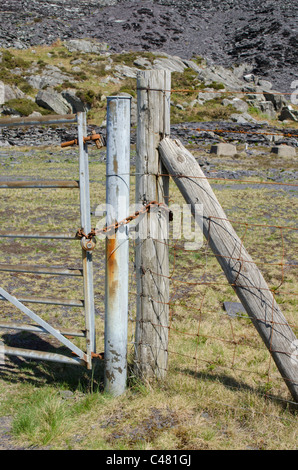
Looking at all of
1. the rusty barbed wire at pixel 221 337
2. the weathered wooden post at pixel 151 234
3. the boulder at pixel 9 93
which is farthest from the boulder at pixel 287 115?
the weathered wooden post at pixel 151 234

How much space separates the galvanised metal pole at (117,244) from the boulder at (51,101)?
112ft

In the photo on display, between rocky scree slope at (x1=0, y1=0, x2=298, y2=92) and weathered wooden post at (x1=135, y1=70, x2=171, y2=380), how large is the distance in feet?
190

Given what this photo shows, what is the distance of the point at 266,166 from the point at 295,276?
49.4 ft

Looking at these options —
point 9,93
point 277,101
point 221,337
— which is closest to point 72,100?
point 9,93

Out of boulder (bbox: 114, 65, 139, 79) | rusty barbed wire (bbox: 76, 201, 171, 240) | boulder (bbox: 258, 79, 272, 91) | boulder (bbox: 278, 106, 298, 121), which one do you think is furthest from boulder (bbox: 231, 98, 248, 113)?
rusty barbed wire (bbox: 76, 201, 171, 240)

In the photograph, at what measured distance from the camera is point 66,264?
7.16 metres

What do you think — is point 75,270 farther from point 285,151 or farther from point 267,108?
point 267,108

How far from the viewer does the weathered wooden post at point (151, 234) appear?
126 inches

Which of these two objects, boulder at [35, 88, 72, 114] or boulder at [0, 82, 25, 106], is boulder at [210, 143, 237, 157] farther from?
boulder at [0, 82, 25, 106]

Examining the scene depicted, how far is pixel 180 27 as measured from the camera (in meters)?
73.2

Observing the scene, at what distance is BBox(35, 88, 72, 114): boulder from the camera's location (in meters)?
35.4

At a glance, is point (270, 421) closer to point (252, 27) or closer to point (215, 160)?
point (215, 160)

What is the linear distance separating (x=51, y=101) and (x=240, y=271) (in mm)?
35130
